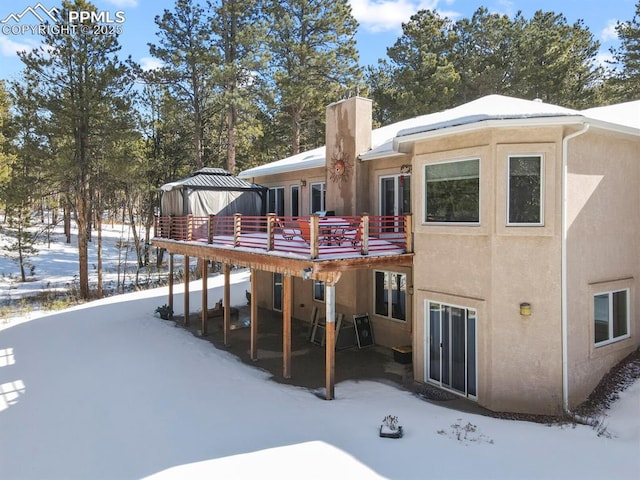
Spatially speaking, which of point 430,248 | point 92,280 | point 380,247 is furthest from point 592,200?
point 92,280

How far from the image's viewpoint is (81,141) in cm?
2347

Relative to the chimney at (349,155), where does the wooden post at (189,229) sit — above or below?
below

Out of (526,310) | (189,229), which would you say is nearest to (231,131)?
(189,229)

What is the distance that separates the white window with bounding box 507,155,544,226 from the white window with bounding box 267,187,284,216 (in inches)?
434

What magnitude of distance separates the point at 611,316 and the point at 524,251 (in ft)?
10.6

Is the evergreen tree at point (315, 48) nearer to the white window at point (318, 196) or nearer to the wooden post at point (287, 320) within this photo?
the white window at point (318, 196)

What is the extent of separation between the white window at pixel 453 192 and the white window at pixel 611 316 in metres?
3.55

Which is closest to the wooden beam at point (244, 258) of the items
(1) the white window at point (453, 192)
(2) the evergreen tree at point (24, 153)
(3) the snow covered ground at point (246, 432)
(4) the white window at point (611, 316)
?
(3) the snow covered ground at point (246, 432)

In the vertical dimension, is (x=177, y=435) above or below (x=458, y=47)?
below

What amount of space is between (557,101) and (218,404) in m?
27.2

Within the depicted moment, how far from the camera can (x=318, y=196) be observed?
16.5m

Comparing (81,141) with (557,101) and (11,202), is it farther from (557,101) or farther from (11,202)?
(557,101)

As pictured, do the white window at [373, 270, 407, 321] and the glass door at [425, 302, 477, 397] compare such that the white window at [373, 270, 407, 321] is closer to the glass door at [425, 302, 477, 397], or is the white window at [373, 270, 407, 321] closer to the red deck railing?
the red deck railing

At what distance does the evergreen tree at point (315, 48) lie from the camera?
83.7ft
